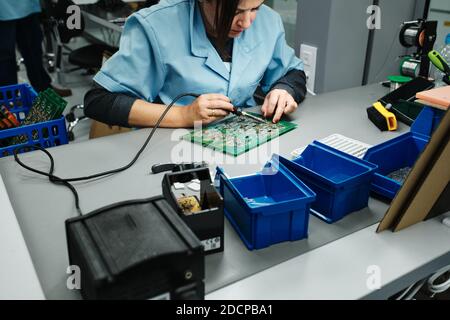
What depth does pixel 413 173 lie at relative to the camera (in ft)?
2.15

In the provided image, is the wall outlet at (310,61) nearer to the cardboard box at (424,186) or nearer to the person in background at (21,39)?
the cardboard box at (424,186)

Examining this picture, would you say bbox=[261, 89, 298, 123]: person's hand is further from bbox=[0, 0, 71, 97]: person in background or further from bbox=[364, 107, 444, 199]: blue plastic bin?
bbox=[0, 0, 71, 97]: person in background

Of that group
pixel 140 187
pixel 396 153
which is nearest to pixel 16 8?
pixel 140 187

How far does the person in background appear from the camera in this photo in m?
2.71

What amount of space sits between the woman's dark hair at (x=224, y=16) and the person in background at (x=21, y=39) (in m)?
2.09

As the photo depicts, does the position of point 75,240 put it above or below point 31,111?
above

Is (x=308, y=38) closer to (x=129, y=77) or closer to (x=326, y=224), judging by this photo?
(x=129, y=77)

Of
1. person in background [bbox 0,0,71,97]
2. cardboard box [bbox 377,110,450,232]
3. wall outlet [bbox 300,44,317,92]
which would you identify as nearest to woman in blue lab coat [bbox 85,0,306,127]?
wall outlet [bbox 300,44,317,92]

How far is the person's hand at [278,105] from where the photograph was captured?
1176 mm

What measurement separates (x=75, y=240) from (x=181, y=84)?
0.80 metres

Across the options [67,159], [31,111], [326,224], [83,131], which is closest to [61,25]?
[83,131]

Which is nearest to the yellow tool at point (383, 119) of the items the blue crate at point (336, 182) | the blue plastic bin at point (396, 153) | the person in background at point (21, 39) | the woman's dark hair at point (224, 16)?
the blue plastic bin at point (396, 153)

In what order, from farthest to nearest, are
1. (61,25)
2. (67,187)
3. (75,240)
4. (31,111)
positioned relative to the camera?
(61,25)
(31,111)
(67,187)
(75,240)

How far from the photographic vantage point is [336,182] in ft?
2.41
